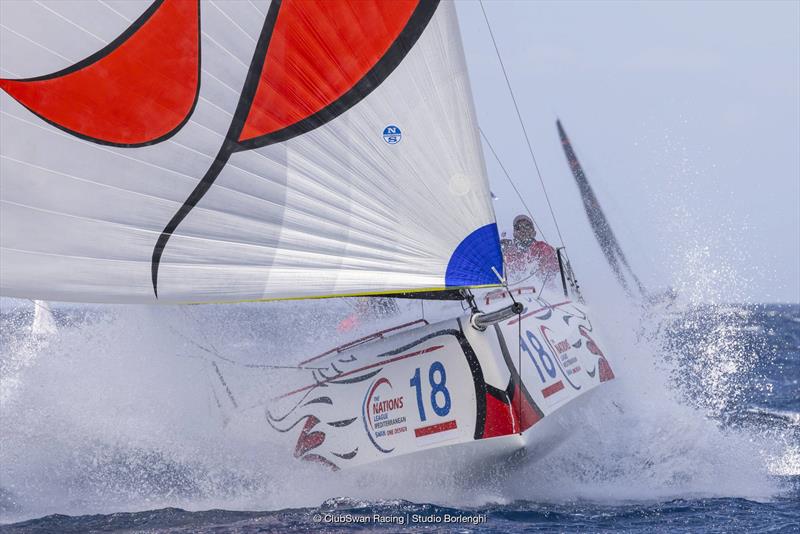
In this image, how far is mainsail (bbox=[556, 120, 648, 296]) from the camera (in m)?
14.0

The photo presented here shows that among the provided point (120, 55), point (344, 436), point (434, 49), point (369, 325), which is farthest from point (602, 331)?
point (120, 55)

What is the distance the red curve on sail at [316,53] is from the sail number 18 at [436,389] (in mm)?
2014

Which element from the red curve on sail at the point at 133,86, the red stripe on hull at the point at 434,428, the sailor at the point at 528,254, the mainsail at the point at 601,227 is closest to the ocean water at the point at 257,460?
the red stripe on hull at the point at 434,428

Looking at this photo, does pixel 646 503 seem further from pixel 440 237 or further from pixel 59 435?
pixel 59 435

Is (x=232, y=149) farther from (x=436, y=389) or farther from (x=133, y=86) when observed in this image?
(x=436, y=389)

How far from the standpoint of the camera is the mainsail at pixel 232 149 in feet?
15.2

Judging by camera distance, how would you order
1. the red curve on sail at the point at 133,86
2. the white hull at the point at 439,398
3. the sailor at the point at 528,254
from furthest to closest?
1. the sailor at the point at 528,254
2. the white hull at the point at 439,398
3. the red curve on sail at the point at 133,86

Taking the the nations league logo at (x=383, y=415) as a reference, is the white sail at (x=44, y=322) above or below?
above

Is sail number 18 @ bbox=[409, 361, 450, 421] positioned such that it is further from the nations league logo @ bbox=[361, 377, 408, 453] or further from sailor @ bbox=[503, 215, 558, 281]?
sailor @ bbox=[503, 215, 558, 281]

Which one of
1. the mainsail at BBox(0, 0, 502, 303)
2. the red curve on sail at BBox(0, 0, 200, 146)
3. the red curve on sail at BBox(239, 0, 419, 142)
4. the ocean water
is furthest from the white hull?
the red curve on sail at BBox(0, 0, 200, 146)

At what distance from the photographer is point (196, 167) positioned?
4.79 meters

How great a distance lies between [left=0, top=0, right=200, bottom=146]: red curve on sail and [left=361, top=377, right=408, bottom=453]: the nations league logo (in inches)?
91.5

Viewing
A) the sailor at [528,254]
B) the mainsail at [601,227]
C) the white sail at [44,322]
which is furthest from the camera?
the mainsail at [601,227]

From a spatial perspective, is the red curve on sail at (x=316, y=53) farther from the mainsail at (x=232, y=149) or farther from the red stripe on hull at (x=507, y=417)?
the red stripe on hull at (x=507, y=417)
